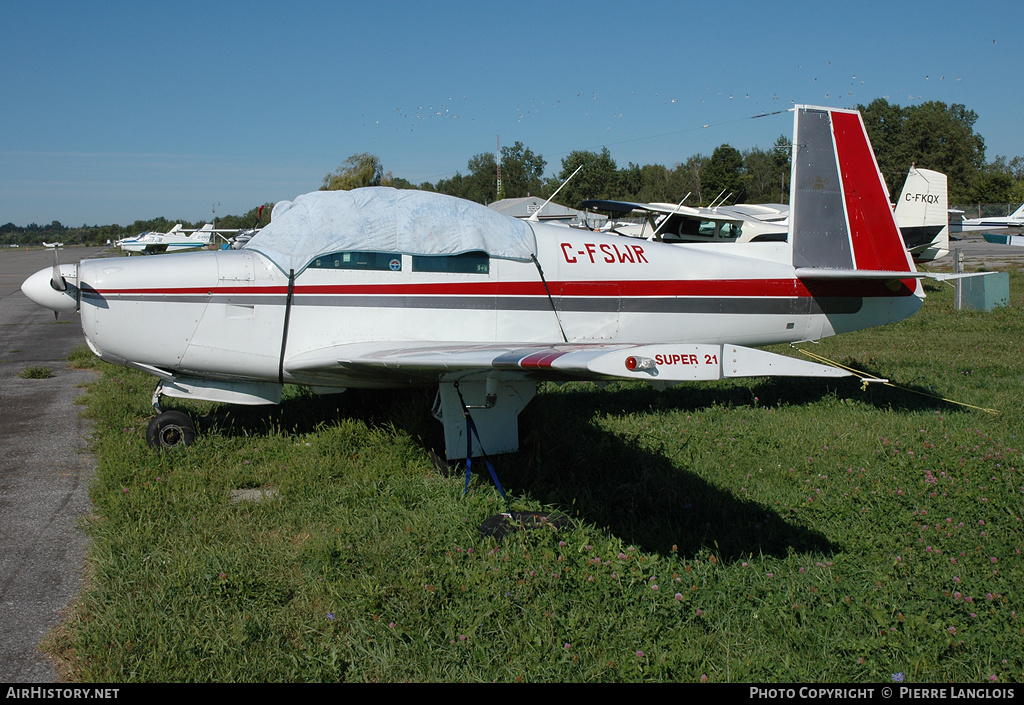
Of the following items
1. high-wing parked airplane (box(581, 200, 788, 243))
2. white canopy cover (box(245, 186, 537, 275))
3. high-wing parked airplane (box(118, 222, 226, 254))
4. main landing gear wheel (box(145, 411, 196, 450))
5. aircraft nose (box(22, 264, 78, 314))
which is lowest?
main landing gear wheel (box(145, 411, 196, 450))

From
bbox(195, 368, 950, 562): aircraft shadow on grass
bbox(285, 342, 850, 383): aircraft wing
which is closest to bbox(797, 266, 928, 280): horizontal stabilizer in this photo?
bbox(195, 368, 950, 562): aircraft shadow on grass

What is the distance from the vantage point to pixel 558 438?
20.2 ft

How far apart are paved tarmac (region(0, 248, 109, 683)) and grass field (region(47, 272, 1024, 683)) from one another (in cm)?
16

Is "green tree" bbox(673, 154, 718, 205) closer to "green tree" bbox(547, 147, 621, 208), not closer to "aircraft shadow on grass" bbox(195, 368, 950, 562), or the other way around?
"green tree" bbox(547, 147, 621, 208)

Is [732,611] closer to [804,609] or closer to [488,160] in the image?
[804,609]

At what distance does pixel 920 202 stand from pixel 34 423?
1980 centimetres

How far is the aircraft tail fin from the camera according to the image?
7438 mm

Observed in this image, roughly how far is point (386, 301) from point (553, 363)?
9.44ft

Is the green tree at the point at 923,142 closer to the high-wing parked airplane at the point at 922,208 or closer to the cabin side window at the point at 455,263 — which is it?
the high-wing parked airplane at the point at 922,208

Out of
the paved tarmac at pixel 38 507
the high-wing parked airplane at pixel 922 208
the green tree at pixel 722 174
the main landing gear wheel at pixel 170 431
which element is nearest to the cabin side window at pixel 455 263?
the main landing gear wheel at pixel 170 431

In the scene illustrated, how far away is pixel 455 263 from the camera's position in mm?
6137

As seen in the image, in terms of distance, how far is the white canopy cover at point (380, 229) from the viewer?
19.5ft

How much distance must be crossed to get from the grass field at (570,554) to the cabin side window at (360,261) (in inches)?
57.6

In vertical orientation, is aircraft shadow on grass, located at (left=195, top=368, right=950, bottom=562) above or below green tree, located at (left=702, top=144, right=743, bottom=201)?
below
